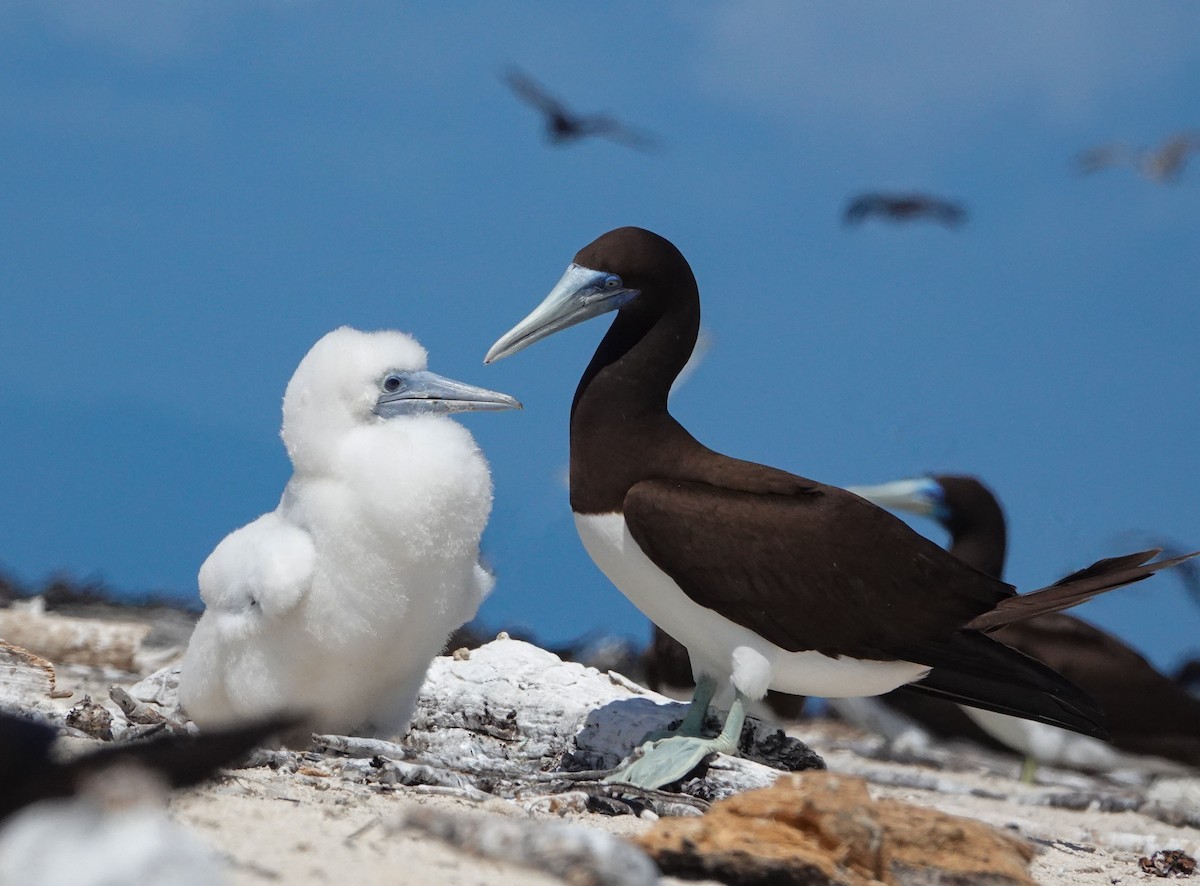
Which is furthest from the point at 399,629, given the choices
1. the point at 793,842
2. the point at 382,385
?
the point at 793,842

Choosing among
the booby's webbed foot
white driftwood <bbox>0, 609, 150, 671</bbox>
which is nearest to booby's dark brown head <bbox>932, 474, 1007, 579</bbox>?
white driftwood <bbox>0, 609, 150, 671</bbox>

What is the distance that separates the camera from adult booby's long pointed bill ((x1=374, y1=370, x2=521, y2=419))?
19.5 ft

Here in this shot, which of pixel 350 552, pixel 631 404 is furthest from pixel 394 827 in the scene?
pixel 631 404

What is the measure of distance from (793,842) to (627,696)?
2.97 m

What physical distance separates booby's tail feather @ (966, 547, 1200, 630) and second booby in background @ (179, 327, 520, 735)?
231cm

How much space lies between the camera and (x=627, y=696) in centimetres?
704

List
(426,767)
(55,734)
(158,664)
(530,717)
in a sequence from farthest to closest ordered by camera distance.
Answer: (158,664)
(530,717)
(426,767)
(55,734)

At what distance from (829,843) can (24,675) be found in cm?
418

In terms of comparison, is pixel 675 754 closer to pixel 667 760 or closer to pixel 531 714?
pixel 667 760

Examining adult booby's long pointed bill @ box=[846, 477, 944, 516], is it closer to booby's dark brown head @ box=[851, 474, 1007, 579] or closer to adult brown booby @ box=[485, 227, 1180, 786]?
booby's dark brown head @ box=[851, 474, 1007, 579]

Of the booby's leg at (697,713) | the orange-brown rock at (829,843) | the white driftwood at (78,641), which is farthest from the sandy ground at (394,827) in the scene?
the booby's leg at (697,713)

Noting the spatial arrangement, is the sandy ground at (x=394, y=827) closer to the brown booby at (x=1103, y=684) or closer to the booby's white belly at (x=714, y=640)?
the booby's white belly at (x=714, y=640)

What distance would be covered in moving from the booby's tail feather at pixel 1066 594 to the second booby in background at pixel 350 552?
2.31m

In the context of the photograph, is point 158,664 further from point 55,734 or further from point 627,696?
point 55,734
